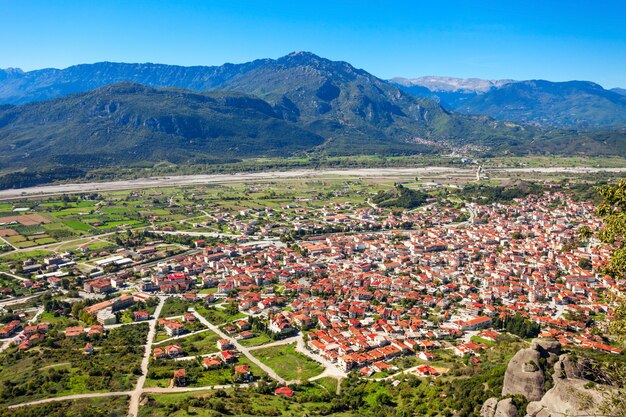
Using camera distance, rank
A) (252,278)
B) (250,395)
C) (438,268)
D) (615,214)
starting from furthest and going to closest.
A: (438,268) → (252,278) → (250,395) → (615,214)

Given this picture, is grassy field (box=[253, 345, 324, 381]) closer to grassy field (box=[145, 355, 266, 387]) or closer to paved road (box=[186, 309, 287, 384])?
paved road (box=[186, 309, 287, 384])

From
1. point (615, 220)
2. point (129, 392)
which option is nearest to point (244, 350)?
point (129, 392)

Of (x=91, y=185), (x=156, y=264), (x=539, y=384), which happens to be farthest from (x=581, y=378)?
(x=91, y=185)

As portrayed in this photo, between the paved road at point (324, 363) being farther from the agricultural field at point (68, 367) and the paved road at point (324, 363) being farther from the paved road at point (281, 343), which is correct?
the agricultural field at point (68, 367)

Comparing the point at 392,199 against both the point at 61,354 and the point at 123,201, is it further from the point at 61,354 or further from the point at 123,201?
the point at 61,354

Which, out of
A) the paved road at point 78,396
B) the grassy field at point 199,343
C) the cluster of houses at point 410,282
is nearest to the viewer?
the paved road at point 78,396

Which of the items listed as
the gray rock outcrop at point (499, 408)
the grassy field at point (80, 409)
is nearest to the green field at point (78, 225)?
the grassy field at point (80, 409)

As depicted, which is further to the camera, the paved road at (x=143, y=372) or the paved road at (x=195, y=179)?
the paved road at (x=195, y=179)

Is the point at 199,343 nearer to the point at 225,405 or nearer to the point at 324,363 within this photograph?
the point at 324,363
